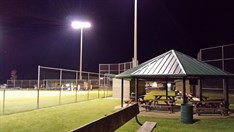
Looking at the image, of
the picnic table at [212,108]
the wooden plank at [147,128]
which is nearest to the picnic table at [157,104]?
the picnic table at [212,108]

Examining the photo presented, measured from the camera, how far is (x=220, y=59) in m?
20.8

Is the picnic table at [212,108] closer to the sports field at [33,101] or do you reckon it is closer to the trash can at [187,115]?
the trash can at [187,115]

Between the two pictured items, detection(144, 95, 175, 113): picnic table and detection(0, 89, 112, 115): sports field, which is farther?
detection(0, 89, 112, 115): sports field

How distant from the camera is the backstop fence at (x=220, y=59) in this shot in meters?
19.8

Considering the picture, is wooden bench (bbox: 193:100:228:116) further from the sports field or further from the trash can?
the sports field

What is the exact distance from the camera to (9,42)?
7869 cm

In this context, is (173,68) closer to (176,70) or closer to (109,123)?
(176,70)

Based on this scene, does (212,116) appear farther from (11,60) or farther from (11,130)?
(11,60)

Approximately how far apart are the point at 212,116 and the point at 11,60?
81476 millimetres

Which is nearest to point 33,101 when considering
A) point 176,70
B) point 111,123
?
point 176,70

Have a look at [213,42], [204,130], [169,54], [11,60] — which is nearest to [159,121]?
[204,130]

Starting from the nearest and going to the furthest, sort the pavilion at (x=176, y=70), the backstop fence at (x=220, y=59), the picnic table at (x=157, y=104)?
the pavilion at (x=176, y=70)
the picnic table at (x=157, y=104)
the backstop fence at (x=220, y=59)

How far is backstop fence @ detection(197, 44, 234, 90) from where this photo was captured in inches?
781

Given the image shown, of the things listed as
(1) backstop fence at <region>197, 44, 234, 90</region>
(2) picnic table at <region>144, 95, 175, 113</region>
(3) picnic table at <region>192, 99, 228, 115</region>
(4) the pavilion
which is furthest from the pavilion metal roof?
(1) backstop fence at <region>197, 44, 234, 90</region>
